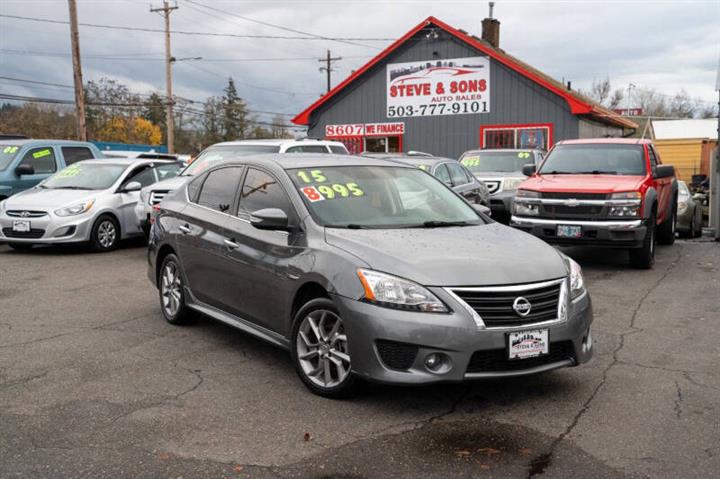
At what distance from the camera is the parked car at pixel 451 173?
11995 millimetres

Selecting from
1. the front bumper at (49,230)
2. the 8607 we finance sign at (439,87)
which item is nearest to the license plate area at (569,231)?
the front bumper at (49,230)

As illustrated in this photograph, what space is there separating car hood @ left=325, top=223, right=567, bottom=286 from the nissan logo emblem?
12cm

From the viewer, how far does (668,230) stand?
1291 cm

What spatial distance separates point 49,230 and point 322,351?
27.5 feet

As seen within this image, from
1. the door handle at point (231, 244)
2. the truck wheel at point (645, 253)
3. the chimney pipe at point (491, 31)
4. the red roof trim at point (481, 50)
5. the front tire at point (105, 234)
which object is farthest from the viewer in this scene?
the chimney pipe at point (491, 31)

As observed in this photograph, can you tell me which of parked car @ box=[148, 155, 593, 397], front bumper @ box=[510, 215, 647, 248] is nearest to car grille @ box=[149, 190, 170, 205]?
parked car @ box=[148, 155, 593, 397]

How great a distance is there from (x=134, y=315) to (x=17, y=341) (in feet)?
4.05

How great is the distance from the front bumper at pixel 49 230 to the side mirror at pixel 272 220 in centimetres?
767

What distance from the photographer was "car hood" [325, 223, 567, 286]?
429 cm

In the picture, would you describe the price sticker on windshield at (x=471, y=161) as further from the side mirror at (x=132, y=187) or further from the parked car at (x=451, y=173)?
the side mirror at (x=132, y=187)

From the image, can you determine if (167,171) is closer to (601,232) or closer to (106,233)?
(106,233)

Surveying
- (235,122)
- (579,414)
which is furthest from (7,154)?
(235,122)

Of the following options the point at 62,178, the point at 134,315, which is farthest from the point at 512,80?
the point at 134,315

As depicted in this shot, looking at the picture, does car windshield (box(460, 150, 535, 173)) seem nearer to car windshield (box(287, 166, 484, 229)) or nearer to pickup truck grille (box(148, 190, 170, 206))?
pickup truck grille (box(148, 190, 170, 206))
